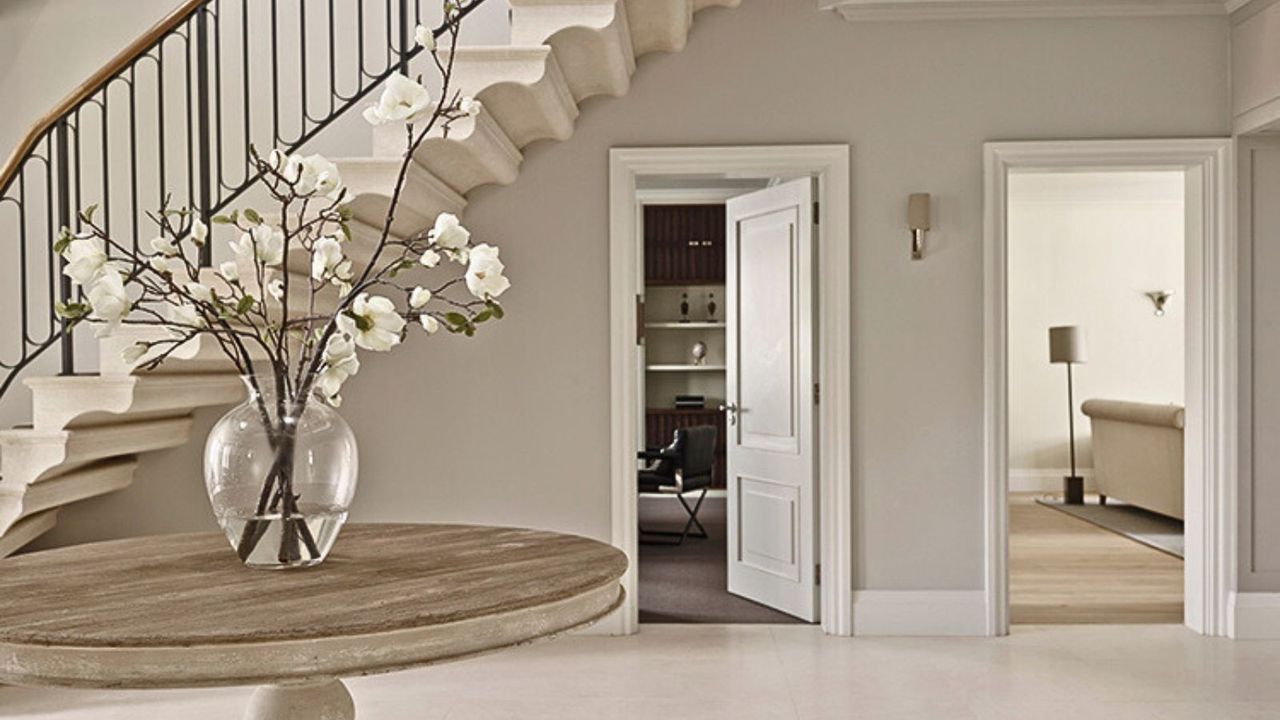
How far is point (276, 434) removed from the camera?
1.95 meters

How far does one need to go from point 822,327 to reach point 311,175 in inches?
131

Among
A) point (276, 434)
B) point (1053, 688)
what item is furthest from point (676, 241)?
point (276, 434)

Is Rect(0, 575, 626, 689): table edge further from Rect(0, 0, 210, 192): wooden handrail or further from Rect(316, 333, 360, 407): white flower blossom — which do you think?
Rect(0, 0, 210, 192): wooden handrail

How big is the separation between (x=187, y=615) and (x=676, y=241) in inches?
324

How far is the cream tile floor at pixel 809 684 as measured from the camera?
3.90 metres

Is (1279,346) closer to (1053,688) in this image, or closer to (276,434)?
(1053,688)

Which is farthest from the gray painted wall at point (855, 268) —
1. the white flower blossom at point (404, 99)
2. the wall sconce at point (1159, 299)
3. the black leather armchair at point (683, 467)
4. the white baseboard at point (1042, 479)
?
the wall sconce at point (1159, 299)

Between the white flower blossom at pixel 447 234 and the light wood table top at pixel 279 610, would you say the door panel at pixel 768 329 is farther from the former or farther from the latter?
the white flower blossom at pixel 447 234

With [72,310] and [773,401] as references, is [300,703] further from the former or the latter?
[773,401]

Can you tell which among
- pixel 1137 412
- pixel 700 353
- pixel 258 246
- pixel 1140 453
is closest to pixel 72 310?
pixel 258 246

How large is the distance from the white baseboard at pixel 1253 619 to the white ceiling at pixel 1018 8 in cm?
262

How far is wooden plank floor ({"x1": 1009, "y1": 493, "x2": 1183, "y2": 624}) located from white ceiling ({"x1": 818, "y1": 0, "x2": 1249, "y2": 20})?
9.17ft

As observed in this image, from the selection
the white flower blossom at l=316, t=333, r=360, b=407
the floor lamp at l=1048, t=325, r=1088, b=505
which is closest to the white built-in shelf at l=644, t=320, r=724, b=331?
the floor lamp at l=1048, t=325, r=1088, b=505

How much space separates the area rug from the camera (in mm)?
7175
